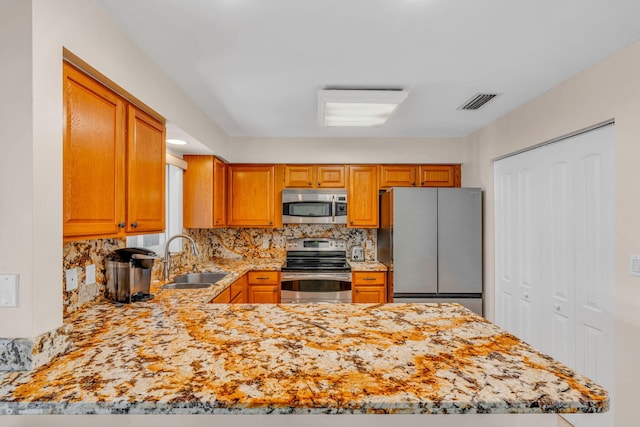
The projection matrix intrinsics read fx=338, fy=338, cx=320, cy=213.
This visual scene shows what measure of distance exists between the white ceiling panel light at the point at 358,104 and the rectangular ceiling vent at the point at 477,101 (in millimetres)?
647

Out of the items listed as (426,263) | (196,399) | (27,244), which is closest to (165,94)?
(27,244)

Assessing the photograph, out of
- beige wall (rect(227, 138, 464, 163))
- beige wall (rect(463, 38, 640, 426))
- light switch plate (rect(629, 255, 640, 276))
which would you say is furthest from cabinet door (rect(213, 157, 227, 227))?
light switch plate (rect(629, 255, 640, 276))

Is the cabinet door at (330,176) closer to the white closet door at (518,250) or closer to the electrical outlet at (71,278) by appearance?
the white closet door at (518,250)

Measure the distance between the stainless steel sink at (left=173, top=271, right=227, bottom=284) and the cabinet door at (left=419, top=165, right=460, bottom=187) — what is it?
2.54 m

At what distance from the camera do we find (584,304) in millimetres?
2178

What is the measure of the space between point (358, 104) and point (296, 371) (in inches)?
77.1

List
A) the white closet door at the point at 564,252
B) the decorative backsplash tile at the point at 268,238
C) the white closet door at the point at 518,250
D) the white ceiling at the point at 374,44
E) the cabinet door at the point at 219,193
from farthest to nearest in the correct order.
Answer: the decorative backsplash tile at the point at 268,238 → the cabinet door at the point at 219,193 → the white closet door at the point at 518,250 → the white closet door at the point at 564,252 → the white ceiling at the point at 374,44

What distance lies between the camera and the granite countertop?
895 mm

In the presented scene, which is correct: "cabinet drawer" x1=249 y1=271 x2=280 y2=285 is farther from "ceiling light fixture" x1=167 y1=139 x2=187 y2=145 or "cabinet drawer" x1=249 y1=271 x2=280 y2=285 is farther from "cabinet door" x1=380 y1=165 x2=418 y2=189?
"cabinet door" x1=380 y1=165 x2=418 y2=189

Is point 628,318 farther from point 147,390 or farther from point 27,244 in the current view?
point 27,244

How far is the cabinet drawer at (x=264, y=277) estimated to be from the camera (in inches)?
144

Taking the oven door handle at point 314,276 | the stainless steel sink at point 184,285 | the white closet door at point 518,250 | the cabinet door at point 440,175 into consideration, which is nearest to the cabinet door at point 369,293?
the oven door handle at point 314,276

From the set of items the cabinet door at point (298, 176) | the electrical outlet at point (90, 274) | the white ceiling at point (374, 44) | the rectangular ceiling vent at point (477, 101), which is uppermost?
the white ceiling at point (374, 44)

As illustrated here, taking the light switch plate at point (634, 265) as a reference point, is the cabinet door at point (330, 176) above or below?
above
